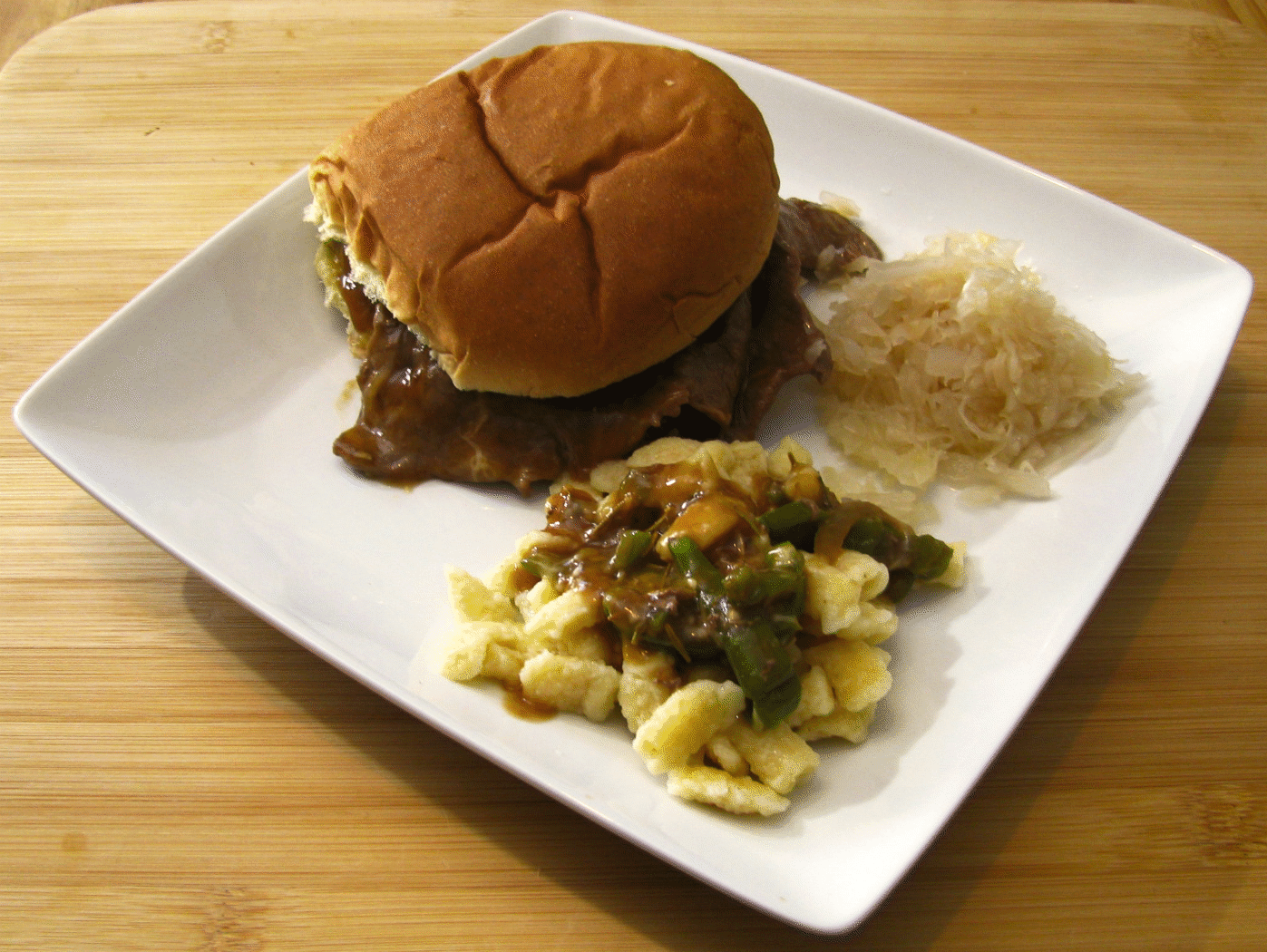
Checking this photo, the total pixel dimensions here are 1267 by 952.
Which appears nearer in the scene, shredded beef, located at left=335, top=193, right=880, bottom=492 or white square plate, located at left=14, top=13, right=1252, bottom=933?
white square plate, located at left=14, top=13, right=1252, bottom=933

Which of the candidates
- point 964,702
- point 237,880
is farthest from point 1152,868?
point 237,880

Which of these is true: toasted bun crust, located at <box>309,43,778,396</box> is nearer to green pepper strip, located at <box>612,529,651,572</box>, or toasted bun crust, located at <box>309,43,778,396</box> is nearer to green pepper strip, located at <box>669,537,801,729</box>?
green pepper strip, located at <box>612,529,651,572</box>

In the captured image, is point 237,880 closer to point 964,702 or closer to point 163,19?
point 964,702

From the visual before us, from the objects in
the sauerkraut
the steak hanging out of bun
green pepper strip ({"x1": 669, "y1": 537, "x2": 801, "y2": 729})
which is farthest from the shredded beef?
green pepper strip ({"x1": 669, "y1": 537, "x2": 801, "y2": 729})

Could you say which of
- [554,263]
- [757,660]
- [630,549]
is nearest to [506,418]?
[554,263]

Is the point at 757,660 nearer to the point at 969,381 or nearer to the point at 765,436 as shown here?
the point at 765,436
